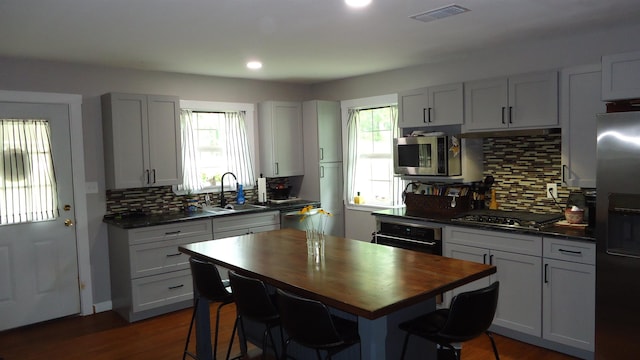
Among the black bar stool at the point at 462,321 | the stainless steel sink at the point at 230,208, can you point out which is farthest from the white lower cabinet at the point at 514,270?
the stainless steel sink at the point at 230,208

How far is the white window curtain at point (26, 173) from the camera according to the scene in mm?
4258

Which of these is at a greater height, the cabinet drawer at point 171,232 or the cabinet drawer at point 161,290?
the cabinet drawer at point 171,232

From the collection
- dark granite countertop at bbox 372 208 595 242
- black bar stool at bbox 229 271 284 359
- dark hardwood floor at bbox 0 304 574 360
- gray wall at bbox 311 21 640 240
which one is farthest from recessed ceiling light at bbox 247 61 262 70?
black bar stool at bbox 229 271 284 359

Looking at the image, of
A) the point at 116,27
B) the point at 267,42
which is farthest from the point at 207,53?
the point at 116,27

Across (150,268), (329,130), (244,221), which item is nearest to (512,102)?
(329,130)

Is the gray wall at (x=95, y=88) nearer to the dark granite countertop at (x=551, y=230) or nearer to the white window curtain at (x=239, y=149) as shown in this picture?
the white window curtain at (x=239, y=149)

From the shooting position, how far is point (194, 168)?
536 centimetres

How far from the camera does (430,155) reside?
15.0 feet

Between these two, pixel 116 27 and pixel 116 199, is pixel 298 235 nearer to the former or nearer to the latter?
pixel 116 27

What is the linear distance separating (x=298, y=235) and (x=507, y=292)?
5.61 feet

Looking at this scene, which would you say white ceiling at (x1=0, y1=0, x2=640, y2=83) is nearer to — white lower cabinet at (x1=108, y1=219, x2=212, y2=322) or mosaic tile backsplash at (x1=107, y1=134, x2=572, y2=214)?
mosaic tile backsplash at (x1=107, y1=134, x2=572, y2=214)

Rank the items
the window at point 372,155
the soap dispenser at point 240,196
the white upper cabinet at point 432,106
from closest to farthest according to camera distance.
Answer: the white upper cabinet at point 432,106, the window at point 372,155, the soap dispenser at point 240,196

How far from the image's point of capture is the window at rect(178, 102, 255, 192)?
533 cm

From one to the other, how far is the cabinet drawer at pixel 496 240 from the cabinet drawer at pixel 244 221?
1987 mm
